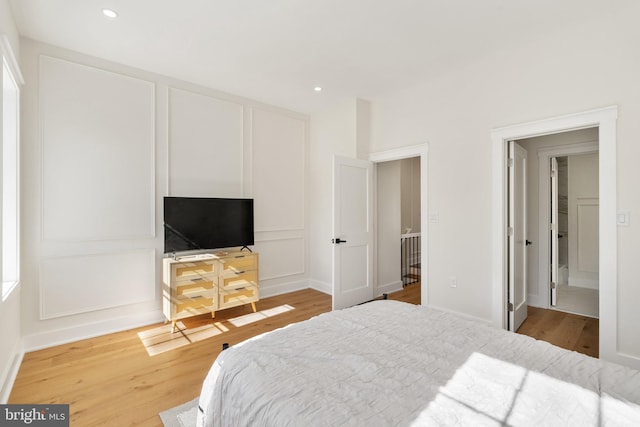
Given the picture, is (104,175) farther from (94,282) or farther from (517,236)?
(517,236)

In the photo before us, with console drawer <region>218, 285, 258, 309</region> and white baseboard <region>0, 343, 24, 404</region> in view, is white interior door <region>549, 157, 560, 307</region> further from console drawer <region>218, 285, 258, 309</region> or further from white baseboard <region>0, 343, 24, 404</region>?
white baseboard <region>0, 343, 24, 404</region>

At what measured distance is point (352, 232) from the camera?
4102 millimetres

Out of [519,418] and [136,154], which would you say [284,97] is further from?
[519,418]

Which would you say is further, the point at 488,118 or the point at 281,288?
the point at 281,288

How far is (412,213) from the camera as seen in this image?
6469 mm

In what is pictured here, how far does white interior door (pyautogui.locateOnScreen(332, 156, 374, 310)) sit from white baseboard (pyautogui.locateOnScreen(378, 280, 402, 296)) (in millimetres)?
281

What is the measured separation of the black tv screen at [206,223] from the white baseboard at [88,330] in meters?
0.80

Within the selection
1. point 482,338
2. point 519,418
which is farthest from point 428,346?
point 519,418

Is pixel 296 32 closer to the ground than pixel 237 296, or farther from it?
farther from it

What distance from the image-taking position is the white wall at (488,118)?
2.47 metres

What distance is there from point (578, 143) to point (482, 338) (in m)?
3.34

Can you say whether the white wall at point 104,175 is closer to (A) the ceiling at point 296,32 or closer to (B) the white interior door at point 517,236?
(A) the ceiling at point 296,32

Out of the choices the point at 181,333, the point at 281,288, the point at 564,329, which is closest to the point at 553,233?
the point at 564,329

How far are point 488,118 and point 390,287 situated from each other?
272cm
